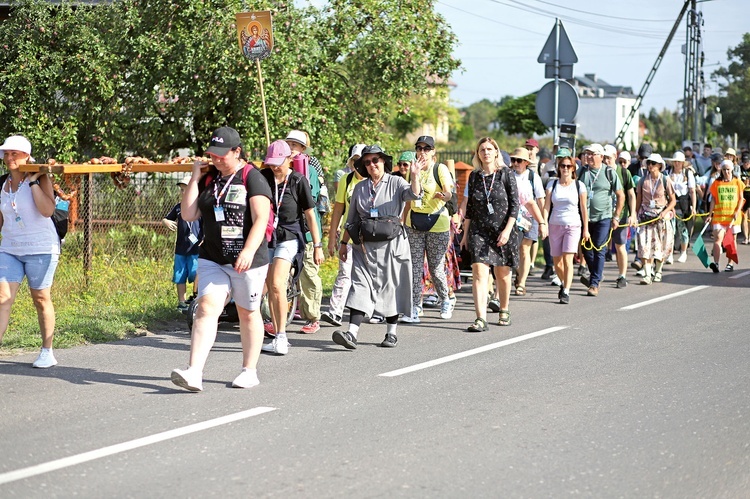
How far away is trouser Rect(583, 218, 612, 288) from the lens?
13898 mm

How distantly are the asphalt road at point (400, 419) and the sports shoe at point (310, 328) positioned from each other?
185 millimetres

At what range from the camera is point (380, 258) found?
979 centimetres

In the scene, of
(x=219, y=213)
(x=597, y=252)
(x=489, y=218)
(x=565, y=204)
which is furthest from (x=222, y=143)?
(x=597, y=252)

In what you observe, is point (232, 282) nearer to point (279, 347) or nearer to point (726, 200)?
point (279, 347)

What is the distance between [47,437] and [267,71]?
452 inches

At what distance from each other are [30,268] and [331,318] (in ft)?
10.3

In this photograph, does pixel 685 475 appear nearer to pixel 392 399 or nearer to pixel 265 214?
pixel 392 399

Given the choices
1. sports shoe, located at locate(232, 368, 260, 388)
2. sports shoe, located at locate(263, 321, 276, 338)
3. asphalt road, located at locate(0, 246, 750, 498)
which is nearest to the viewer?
asphalt road, located at locate(0, 246, 750, 498)

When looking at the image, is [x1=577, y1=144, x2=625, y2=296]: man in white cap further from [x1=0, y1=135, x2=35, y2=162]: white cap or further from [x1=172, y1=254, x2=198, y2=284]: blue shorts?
[x1=0, y1=135, x2=35, y2=162]: white cap

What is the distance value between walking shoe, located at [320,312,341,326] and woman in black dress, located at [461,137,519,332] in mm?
1259

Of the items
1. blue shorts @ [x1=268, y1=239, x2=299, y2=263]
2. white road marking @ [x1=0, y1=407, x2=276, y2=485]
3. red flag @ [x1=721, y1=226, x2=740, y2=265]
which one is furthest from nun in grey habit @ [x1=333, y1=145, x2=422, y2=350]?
red flag @ [x1=721, y1=226, x2=740, y2=265]

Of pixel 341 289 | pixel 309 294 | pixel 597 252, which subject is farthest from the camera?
pixel 597 252

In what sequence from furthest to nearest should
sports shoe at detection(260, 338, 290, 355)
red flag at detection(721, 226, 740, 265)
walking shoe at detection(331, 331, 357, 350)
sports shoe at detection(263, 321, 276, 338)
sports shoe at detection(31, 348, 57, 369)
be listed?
red flag at detection(721, 226, 740, 265) → sports shoe at detection(263, 321, 276, 338) → walking shoe at detection(331, 331, 357, 350) → sports shoe at detection(260, 338, 290, 355) → sports shoe at detection(31, 348, 57, 369)

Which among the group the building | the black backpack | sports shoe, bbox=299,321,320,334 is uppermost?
the building
